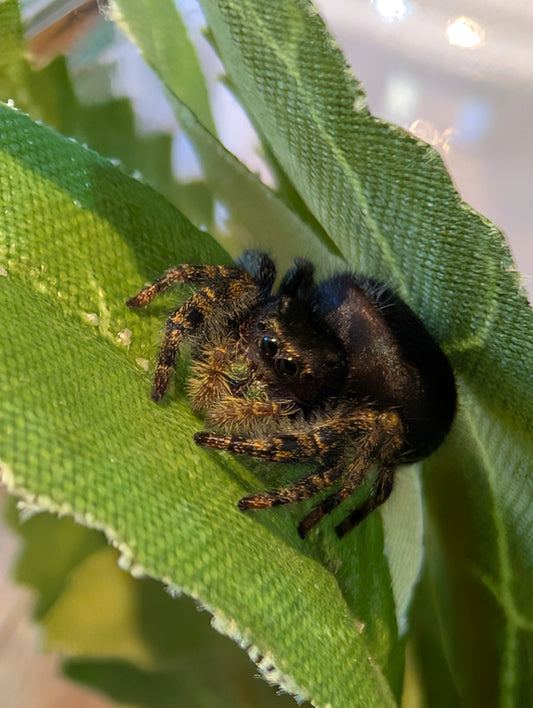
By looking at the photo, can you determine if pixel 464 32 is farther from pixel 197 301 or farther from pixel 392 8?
pixel 197 301

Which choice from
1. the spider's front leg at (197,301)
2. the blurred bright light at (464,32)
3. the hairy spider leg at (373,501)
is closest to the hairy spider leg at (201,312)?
the spider's front leg at (197,301)

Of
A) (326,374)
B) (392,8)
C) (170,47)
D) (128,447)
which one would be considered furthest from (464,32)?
(128,447)

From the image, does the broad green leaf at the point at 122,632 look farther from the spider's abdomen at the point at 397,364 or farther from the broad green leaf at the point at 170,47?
the broad green leaf at the point at 170,47

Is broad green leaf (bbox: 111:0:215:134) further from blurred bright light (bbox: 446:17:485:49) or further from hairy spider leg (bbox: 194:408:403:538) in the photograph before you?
blurred bright light (bbox: 446:17:485:49)

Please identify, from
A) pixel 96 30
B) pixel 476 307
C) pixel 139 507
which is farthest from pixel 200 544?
pixel 96 30

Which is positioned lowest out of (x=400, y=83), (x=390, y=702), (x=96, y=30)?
(x=390, y=702)

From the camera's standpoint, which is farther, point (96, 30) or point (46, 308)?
point (96, 30)

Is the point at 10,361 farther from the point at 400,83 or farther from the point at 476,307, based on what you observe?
the point at 400,83

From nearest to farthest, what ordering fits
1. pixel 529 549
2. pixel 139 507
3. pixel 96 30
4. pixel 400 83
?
pixel 139 507 → pixel 529 549 → pixel 96 30 → pixel 400 83

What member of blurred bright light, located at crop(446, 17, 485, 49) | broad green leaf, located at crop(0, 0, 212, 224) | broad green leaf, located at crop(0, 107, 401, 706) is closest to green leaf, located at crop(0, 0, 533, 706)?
broad green leaf, located at crop(0, 107, 401, 706)
